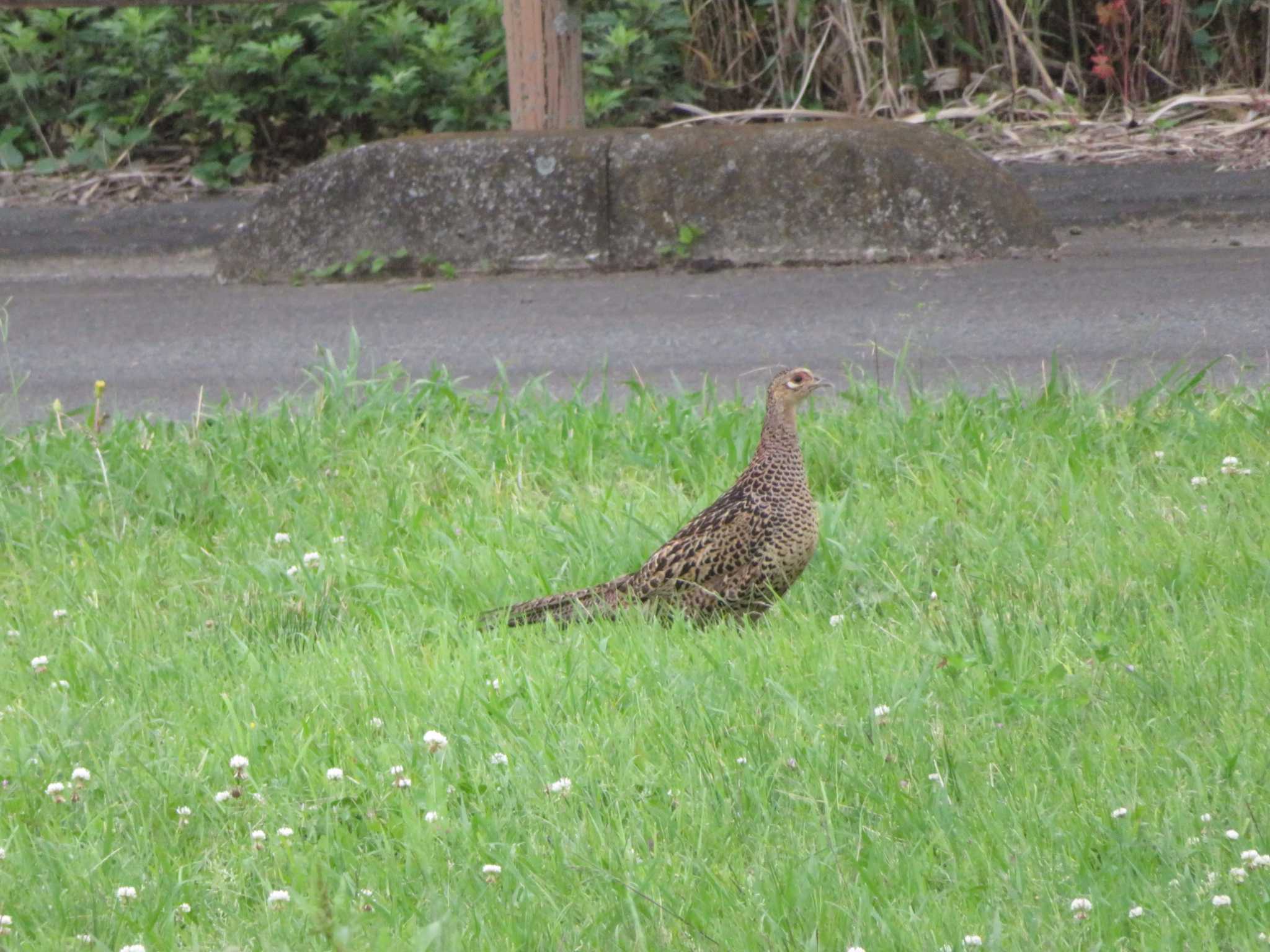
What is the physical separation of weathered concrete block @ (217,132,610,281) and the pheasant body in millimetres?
4431

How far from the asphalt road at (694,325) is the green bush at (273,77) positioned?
2.72 m

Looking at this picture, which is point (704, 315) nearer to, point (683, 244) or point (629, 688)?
point (683, 244)

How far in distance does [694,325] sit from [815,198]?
1.42 metres

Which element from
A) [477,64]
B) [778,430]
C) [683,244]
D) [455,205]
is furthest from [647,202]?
[778,430]

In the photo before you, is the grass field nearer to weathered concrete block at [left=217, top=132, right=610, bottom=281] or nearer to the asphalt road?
the asphalt road

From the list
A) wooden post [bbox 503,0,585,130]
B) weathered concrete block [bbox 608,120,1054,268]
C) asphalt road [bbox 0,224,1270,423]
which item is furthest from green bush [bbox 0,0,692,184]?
asphalt road [bbox 0,224,1270,423]

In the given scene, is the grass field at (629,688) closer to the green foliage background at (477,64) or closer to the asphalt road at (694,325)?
the asphalt road at (694,325)

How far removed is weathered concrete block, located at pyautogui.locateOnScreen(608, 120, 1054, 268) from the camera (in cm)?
817

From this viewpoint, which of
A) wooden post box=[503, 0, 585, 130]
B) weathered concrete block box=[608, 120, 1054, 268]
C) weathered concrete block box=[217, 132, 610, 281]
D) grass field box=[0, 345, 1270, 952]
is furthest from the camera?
wooden post box=[503, 0, 585, 130]

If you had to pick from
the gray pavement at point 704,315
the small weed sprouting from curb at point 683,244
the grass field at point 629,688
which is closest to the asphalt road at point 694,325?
the gray pavement at point 704,315

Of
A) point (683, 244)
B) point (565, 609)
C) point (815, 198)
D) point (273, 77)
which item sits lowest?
point (565, 609)

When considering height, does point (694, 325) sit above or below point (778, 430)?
below

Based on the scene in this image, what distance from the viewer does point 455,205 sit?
848 cm

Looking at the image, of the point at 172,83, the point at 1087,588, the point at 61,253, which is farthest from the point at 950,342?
the point at 172,83
